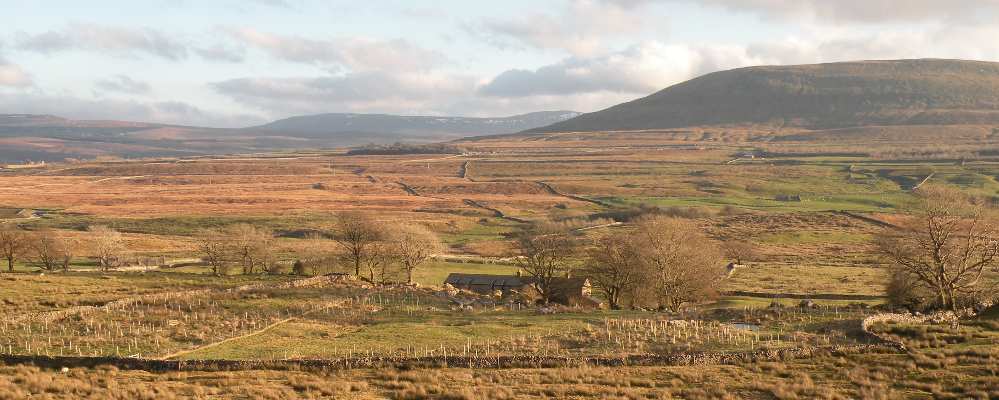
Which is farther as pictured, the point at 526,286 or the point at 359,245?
the point at 359,245

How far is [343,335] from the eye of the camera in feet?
116

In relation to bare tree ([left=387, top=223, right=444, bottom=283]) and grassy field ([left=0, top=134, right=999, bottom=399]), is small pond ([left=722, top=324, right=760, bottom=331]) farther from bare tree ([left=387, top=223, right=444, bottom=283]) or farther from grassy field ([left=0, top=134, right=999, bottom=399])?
bare tree ([left=387, top=223, right=444, bottom=283])

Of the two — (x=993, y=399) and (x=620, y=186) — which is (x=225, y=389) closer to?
(x=993, y=399)

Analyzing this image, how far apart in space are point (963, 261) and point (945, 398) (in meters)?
24.3

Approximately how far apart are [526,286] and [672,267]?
1453cm

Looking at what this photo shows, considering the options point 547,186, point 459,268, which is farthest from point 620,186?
point 459,268

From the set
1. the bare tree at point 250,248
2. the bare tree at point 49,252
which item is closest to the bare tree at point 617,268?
the bare tree at point 250,248

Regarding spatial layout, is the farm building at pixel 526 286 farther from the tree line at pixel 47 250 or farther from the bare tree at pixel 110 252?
the tree line at pixel 47 250

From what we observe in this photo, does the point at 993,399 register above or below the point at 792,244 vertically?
above

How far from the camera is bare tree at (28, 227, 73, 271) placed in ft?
222

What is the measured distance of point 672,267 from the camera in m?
52.8

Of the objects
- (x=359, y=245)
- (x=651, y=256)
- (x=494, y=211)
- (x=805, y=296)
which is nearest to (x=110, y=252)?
(x=359, y=245)

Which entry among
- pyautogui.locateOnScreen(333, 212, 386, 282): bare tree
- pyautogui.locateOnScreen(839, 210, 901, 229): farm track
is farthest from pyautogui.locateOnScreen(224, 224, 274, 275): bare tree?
pyautogui.locateOnScreen(839, 210, 901, 229): farm track

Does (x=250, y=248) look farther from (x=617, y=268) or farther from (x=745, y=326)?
(x=745, y=326)
